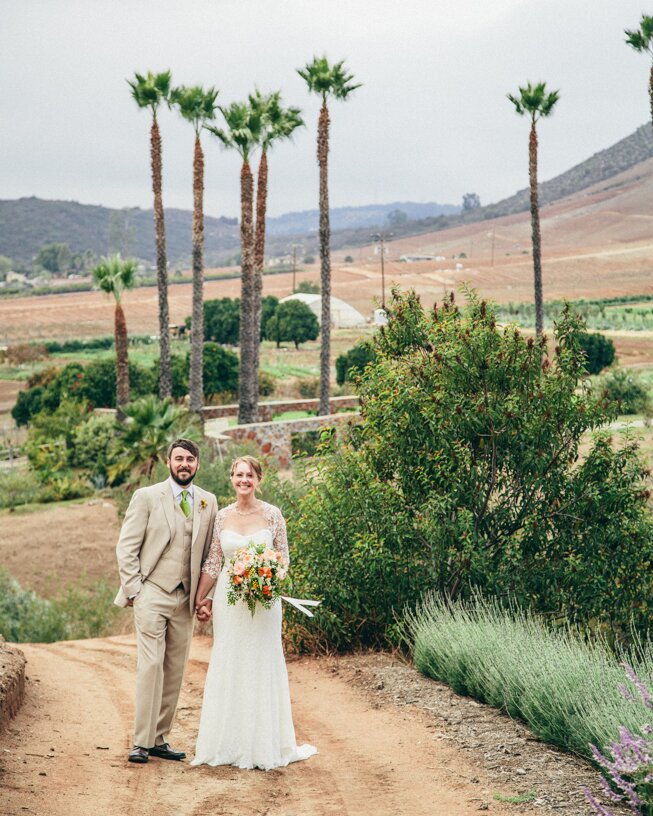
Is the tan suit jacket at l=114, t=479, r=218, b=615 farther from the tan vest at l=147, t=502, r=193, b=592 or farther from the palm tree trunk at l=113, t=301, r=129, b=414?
the palm tree trunk at l=113, t=301, r=129, b=414

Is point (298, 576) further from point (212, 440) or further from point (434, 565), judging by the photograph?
point (212, 440)

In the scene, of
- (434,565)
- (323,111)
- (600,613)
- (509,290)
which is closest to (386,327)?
(434,565)

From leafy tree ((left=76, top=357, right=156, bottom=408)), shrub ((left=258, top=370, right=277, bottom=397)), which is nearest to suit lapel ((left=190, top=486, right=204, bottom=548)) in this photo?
leafy tree ((left=76, top=357, right=156, bottom=408))

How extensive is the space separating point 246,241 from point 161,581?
97.9ft

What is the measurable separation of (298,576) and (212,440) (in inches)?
806

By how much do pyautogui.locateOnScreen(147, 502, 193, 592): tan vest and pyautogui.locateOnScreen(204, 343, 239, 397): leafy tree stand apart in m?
40.2

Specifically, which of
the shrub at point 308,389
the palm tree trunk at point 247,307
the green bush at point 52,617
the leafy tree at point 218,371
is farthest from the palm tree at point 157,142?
the green bush at point 52,617

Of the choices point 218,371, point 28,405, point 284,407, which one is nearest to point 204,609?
point 284,407

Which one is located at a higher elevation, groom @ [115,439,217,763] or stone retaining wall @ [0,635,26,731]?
groom @ [115,439,217,763]

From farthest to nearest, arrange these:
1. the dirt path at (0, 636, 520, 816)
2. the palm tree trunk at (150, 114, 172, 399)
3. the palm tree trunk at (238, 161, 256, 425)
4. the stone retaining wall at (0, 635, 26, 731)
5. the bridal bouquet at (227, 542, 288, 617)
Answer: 1. the palm tree trunk at (150, 114, 172, 399)
2. the palm tree trunk at (238, 161, 256, 425)
3. the stone retaining wall at (0, 635, 26, 731)
4. the bridal bouquet at (227, 542, 288, 617)
5. the dirt path at (0, 636, 520, 816)

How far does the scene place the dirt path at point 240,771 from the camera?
259 inches

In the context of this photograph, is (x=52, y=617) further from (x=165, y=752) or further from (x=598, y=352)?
(x=598, y=352)

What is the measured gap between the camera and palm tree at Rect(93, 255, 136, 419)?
3766 cm

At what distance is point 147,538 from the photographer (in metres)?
7.37
